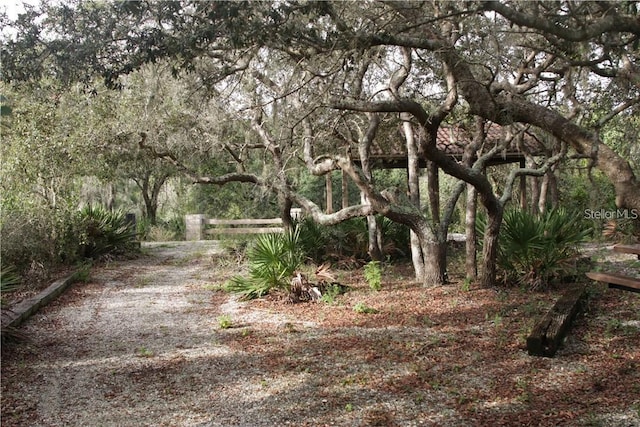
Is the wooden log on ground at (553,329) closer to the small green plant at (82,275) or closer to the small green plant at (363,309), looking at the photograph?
the small green plant at (363,309)

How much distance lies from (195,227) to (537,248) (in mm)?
14951

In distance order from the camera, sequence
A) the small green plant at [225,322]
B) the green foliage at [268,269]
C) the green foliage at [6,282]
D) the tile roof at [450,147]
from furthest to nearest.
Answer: the tile roof at [450,147]
the green foliage at [268,269]
the small green plant at [225,322]
the green foliage at [6,282]

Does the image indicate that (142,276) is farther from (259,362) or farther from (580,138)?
(580,138)

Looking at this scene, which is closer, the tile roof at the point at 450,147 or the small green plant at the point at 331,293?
the small green plant at the point at 331,293

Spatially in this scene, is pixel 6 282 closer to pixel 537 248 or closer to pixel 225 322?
pixel 225 322

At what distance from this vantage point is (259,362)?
620cm

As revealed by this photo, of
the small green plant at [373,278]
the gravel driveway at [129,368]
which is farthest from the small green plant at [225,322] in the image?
the small green plant at [373,278]

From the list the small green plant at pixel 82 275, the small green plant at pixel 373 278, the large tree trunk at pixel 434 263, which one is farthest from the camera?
the small green plant at pixel 82 275

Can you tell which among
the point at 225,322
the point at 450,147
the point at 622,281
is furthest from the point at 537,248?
the point at 450,147

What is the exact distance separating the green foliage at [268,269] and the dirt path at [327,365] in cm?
34

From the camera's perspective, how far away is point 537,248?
9.39 m

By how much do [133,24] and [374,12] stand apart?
291 cm

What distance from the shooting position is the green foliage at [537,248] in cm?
935

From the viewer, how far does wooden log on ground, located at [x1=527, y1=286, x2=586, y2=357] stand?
19.5 ft
